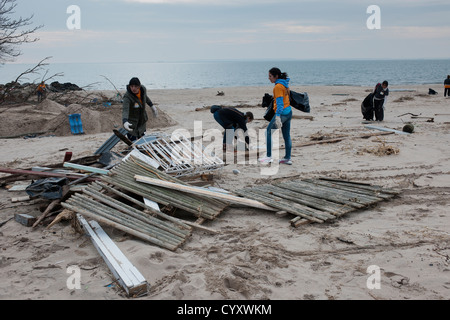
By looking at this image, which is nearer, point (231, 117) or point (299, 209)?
point (299, 209)

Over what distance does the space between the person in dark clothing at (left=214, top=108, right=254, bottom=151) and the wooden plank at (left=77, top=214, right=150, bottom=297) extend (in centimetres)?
476

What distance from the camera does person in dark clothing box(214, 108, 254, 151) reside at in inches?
335

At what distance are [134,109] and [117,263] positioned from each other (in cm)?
399

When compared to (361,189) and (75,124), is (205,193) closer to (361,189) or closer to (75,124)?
(361,189)

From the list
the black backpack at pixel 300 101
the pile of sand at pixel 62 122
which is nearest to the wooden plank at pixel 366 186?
the black backpack at pixel 300 101

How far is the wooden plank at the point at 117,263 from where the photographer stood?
3.15m

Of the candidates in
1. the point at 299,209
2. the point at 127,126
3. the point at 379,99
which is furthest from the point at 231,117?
the point at 379,99

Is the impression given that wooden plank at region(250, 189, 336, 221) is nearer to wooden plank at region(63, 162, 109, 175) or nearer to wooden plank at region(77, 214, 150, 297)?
wooden plank at region(77, 214, 150, 297)

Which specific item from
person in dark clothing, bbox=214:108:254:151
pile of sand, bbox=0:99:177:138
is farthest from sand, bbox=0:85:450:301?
pile of sand, bbox=0:99:177:138

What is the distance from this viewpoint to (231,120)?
862 cm

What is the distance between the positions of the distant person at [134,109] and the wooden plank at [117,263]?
283 cm

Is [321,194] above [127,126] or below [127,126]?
below

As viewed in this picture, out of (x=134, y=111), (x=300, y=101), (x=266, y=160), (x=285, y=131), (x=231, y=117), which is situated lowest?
(x=266, y=160)
